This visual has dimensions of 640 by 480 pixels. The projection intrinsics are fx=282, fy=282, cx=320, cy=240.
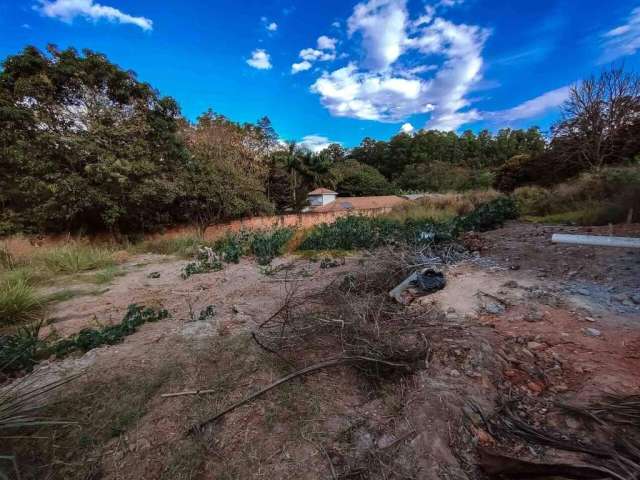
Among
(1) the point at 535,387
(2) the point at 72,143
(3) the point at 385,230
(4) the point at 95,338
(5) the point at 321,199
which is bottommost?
(1) the point at 535,387

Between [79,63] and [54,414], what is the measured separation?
1146cm

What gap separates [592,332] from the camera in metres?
2.31

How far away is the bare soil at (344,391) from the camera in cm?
141

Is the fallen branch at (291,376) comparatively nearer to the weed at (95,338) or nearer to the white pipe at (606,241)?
the weed at (95,338)

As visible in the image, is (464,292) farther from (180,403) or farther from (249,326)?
(180,403)

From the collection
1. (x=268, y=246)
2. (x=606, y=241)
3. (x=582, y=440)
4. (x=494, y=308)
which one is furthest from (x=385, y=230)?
(x=582, y=440)

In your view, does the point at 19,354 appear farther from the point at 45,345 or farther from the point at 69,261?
the point at 69,261

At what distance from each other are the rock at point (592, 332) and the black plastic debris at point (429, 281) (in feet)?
4.34

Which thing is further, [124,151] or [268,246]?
[124,151]

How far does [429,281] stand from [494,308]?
0.76 m

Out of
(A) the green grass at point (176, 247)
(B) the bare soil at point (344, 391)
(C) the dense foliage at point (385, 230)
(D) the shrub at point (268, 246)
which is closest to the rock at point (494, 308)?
(B) the bare soil at point (344, 391)

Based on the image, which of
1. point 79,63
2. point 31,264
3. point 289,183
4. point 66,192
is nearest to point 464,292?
point 31,264

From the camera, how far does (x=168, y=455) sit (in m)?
1.45

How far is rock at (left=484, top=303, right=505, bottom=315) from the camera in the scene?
2.79 meters
